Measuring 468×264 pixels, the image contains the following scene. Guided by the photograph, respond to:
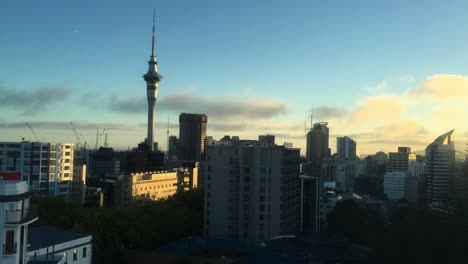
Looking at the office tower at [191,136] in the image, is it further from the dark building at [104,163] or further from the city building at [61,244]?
the city building at [61,244]

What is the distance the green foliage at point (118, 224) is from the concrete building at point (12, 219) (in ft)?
35.6

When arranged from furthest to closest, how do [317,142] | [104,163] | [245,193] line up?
[317,142], [104,163], [245,193]

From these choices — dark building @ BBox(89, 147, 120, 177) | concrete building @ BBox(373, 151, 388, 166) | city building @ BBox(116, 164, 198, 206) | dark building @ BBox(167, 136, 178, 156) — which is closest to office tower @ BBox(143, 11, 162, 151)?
dark building @ BBox(89, 147, 120, 177)

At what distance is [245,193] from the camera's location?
98.6 feet

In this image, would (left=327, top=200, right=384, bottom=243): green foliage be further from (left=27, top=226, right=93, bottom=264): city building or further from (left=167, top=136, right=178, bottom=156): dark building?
(left=167, top=136, right=178, bottom=156): dark building

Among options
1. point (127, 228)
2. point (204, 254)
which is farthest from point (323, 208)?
point (127, 228)

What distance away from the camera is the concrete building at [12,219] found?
9703 mm

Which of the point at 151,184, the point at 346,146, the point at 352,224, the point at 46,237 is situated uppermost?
the point at 346,146

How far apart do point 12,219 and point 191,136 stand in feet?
366

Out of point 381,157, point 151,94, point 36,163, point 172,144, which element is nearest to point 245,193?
point 36,163

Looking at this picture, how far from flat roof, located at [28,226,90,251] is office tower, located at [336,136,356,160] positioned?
13749 cm

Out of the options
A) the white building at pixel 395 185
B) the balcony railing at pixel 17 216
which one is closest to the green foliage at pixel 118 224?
the balcony railing at pixel 17 216

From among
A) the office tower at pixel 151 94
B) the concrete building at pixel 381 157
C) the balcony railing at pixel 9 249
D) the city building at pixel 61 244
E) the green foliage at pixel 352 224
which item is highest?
the office tower at pixel 151 94

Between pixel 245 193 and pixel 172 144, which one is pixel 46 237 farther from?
pixel 172 144
